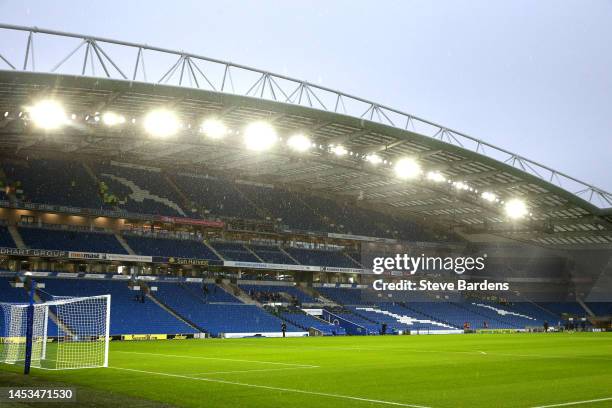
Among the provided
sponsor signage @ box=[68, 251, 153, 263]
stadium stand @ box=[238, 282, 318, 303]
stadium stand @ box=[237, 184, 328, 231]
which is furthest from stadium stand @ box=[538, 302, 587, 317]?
sponsor signage @ box=[68, 251, 153, 263]

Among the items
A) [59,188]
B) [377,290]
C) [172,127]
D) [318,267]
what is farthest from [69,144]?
[377,290]

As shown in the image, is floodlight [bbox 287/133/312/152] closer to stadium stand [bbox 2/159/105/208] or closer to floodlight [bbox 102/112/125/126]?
floodlight [bbox 102/112/125/126]

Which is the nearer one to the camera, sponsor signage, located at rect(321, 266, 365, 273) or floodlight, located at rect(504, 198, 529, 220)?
floodlight, located at rect(504, 198, 529, 220)

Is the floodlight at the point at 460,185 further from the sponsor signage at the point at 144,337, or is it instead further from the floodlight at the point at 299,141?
the sponsor signage at the point at 144,337

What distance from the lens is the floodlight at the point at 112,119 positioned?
42.3 meters

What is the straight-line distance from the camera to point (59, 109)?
3891 cm

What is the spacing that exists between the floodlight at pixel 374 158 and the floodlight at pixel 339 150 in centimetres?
257

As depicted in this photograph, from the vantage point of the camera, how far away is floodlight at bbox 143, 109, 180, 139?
41984mm

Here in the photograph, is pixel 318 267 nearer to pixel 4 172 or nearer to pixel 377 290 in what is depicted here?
pixel 377 290

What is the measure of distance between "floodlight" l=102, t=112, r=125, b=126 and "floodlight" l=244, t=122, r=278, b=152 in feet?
28.7

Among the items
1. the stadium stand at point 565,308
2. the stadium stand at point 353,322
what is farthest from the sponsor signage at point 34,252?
the stadium stand at point 565,308

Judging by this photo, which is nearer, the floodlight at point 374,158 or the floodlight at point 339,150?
the floodlight at point 339,150

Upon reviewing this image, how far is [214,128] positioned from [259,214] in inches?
892

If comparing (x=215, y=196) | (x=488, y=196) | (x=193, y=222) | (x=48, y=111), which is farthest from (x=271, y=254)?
(x=48, y=111)
